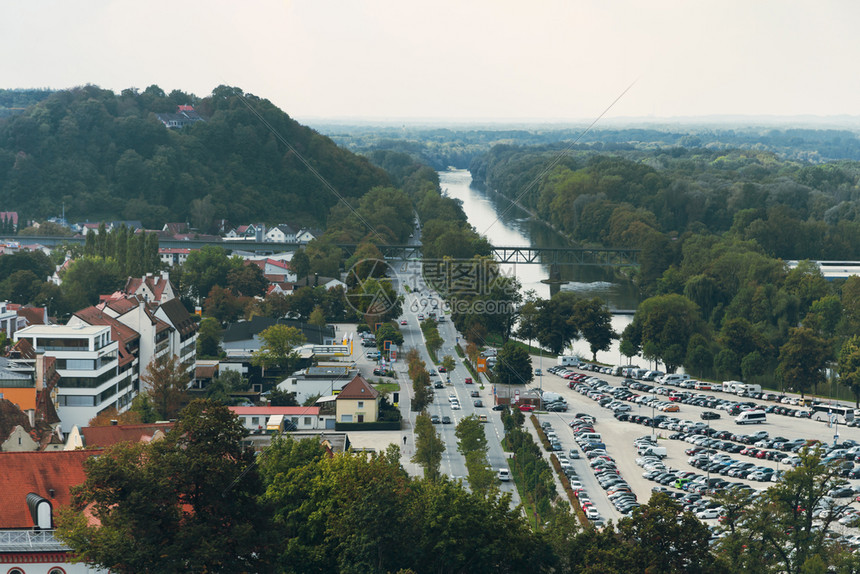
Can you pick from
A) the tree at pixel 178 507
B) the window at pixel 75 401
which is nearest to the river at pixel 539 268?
the window at pixel 75 401

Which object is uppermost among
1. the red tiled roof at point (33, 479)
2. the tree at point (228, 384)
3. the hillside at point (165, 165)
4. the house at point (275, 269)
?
the hillside at point (165, 165)

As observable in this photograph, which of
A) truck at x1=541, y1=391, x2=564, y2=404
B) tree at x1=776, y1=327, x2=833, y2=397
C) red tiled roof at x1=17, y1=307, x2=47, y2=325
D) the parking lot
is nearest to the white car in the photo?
the parking lot

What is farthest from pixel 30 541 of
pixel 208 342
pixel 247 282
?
pixel 247 282

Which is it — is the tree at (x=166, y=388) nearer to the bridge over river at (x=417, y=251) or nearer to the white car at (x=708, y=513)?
the white car at (x=708, y=513)

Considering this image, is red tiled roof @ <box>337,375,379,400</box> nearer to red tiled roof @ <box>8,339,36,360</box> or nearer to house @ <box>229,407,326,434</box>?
house @ <box>229,407,326,434</box>

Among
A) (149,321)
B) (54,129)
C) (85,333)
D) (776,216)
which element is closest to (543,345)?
(149,321)

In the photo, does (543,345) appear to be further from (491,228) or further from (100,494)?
(491,228)

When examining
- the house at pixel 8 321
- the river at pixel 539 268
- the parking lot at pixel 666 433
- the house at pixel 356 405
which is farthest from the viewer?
the river at pixel 539 268
